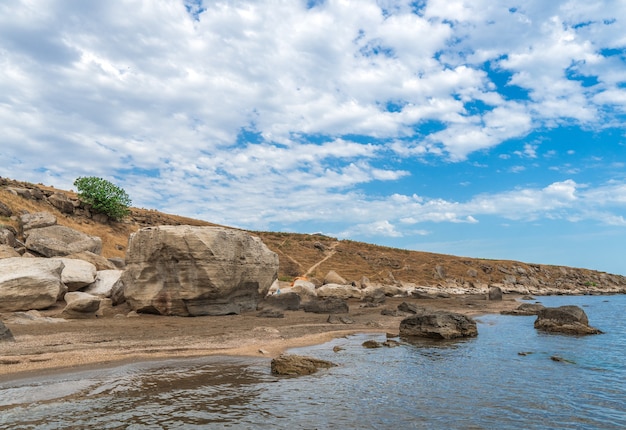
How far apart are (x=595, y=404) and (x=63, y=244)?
35.6 metres

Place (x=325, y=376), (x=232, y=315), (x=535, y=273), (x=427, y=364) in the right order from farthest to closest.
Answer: (x=535, y=273) < (x=232, y=315) < (x=427, y=364) < (x=325, y=376)

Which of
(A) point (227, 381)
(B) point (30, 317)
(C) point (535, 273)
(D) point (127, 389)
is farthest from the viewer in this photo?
(C) point (535, 273)

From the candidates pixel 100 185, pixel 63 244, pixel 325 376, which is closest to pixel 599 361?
pixel 325 376

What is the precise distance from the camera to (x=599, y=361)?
16.5 meters

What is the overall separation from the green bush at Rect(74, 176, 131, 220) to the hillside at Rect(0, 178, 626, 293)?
174 cm

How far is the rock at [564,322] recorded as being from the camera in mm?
24469

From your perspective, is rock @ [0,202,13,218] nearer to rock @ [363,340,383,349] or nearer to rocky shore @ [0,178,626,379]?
rocky shore @ [0,178,626,379]

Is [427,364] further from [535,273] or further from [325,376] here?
[535,273]

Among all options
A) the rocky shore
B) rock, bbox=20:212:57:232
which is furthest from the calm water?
rock, bbox=20:212:57:232

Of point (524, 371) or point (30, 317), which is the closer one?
point (524, 371)

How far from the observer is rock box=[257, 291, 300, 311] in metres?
30.1

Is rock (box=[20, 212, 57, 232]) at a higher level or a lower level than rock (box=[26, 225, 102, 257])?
higher

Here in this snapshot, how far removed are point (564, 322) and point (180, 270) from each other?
78.0ft

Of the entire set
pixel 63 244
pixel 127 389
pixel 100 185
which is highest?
pixel 100 185
